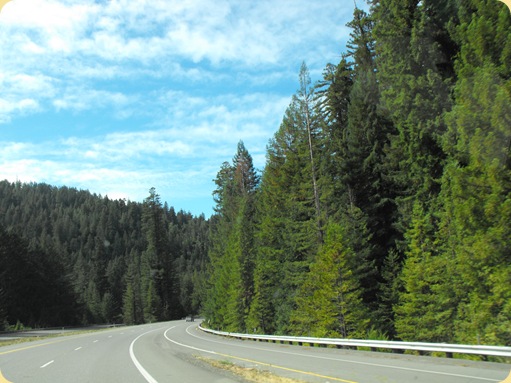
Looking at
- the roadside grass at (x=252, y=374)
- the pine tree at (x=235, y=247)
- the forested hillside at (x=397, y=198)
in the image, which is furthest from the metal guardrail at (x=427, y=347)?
the pine tree at (x=235, y=247)

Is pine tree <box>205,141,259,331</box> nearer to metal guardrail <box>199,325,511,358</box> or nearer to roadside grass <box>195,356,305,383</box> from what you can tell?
metal guardrail <box>199,325,511,358</box>

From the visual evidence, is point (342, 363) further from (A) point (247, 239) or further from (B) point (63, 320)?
(B) point (63, 320)

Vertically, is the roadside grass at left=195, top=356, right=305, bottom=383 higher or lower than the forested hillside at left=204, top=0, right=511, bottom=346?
lower

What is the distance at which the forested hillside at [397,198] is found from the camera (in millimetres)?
16406

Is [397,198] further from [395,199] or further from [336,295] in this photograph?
[336,295]

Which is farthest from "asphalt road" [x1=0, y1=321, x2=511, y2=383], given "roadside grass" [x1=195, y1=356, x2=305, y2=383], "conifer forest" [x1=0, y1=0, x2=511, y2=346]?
"conifer forest" [x1=0, y1=0, x2=511, y2=346]

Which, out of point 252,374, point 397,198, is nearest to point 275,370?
point 252,374

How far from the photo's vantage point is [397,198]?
109 ft

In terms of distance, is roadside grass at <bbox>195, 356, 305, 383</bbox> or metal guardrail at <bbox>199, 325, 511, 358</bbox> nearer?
roadside grass at <bbox>195, 356, 305, 383</bbox>

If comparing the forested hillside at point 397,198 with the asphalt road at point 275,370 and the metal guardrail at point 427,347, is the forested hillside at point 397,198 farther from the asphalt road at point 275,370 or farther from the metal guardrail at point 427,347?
the asphalt road at point 275,370

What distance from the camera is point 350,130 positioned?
3766 cm

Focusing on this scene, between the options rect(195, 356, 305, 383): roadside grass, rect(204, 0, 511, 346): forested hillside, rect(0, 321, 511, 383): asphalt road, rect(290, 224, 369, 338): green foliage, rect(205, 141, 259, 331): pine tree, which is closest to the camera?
rect(0, 321, 511, 383): asphalt road

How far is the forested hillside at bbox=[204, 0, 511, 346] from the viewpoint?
1641 cm

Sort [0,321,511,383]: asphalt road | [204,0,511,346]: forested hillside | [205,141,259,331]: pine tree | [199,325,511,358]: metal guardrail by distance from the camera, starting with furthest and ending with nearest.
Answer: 1. [205,141,259,331]: pine tree
2. [204,0,511,346]: forested hillside
3. [199,325,511,358]: metal guardrail
4. [0,321,511,383]: asphalt road
